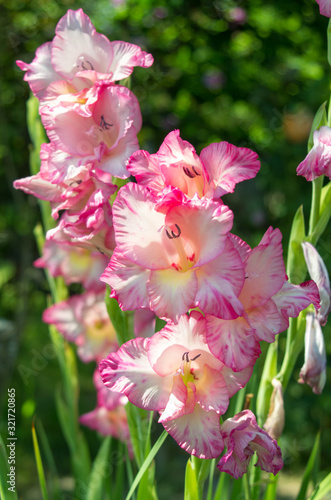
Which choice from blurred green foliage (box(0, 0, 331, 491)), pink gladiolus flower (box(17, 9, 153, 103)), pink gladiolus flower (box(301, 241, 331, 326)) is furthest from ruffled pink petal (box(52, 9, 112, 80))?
blurred green foliage (box(0, 0, 331, 491))

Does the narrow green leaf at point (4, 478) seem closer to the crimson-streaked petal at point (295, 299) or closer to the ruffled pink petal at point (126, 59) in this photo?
the crimson-streaked petal at point (295, 299)

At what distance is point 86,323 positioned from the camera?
1.09 m

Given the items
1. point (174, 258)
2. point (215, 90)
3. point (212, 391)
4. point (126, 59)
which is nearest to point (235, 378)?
point (212, 391)

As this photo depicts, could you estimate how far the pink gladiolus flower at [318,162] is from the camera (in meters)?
0.57

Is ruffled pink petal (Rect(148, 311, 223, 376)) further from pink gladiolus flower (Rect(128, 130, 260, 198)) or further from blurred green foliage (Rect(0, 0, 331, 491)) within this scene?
blurred green foliage (Rect(0, 0, 331, 491))

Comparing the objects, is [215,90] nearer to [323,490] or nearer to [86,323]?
[86,323]

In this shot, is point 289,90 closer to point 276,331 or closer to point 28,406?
point 28,406

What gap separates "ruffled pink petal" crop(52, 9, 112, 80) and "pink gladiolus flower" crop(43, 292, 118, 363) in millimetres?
499

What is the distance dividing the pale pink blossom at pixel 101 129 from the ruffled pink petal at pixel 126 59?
38 mm

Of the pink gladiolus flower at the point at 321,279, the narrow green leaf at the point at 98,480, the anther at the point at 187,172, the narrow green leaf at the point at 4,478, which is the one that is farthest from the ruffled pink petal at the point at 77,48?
the narrow green leaf at the point at 98,480

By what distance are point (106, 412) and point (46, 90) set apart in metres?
0.70

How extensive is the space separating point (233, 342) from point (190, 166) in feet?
0.55

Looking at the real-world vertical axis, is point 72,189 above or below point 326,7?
below

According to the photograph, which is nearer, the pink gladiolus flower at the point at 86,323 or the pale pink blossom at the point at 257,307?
the pale pink blossom at the point at 257,307
